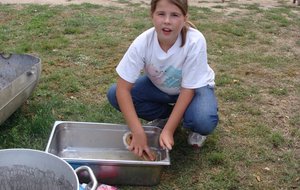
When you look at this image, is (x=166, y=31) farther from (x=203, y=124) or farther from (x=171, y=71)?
(x=203, y=124)

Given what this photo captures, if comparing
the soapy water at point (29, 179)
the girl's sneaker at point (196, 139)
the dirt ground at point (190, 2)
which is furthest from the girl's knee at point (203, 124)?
the dirt ground at point (190, 2)

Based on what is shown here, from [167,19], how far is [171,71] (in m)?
0.33

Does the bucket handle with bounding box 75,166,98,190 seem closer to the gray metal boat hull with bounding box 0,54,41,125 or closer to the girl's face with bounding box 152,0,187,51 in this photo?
the gray metal boat hull with bounding box 0,54,41,125

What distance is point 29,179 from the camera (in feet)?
6.44

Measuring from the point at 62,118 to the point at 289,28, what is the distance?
140 inches

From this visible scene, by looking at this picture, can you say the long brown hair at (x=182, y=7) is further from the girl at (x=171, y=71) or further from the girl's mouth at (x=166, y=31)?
the girl's mouth at (x=166, y=31)

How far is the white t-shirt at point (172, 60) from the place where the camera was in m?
2.46

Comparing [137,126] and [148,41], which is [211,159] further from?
[148,41]

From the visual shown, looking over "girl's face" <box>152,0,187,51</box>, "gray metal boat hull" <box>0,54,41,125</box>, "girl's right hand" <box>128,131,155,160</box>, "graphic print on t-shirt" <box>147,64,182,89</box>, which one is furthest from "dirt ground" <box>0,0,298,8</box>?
"girl's right hand" <box>128,131,155,160</box>

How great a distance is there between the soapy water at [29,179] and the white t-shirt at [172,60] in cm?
75

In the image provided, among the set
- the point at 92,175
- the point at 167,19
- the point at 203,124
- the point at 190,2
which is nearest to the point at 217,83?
the point at 203,124

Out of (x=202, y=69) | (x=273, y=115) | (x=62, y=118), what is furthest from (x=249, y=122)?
(x=62, y=118)

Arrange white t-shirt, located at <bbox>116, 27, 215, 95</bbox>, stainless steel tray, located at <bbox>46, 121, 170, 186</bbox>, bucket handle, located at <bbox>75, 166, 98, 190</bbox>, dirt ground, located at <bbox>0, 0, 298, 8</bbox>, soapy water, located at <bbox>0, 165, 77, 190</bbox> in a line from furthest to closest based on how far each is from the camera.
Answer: dirt ground, located at <bbox>0, 0, 298, 8</bbox> → stainless steel tray, located at <bbox>46, 121, 170, 186</bbox> → white t-shirt, located at <bbox>116, 27, 215, 95</bbox> → soapy water, located at <bbox>0, 165, 77, 190</bbox> → bucket handle, located at <bbox>75, 166, 98, 190</bbox>

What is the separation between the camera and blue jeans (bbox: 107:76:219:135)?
2.52 metres
